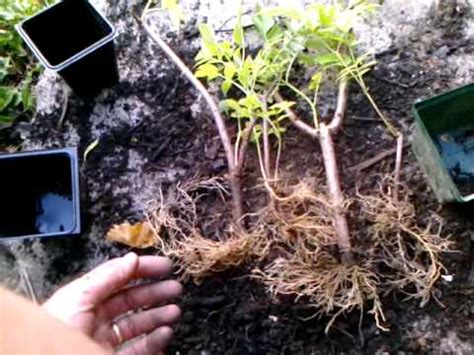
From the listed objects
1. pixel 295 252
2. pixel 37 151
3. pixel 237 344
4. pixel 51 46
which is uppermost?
pixel 51 46

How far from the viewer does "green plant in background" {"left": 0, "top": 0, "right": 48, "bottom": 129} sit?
6.27ft

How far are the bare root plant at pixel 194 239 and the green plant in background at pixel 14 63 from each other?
1.56 feet

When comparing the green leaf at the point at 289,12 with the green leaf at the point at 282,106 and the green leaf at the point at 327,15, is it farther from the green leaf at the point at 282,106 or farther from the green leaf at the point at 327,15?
the green leaf at the point at 282,106

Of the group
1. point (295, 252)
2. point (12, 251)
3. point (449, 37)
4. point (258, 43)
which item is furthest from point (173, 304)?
point (449, 37)

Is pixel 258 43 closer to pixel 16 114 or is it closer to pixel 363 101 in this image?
pixel 363 101

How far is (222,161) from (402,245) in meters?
0.42

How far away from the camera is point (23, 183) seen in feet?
5.65

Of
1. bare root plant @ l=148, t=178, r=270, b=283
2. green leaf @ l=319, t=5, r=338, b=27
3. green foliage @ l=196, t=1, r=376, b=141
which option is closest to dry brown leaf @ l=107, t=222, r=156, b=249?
bare root plant @ l=148, t=178, r=270, b=283

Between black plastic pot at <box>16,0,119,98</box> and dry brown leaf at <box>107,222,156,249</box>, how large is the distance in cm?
35

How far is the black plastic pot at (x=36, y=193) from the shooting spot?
168 cm

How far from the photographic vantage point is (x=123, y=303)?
1.51m

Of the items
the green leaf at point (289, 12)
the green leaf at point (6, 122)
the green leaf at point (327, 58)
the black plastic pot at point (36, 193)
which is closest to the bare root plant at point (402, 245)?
the green leaf at point (327, 58)

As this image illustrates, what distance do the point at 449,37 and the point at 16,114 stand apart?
102 centimetres

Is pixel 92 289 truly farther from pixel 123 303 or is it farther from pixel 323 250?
pixel 323 250
